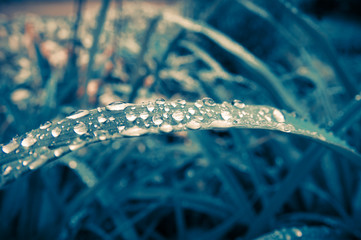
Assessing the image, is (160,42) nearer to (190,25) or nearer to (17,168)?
(190,25)

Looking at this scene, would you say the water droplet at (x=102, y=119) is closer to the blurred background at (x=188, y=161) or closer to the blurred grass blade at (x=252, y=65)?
the blurred background at (x=188, y=161)

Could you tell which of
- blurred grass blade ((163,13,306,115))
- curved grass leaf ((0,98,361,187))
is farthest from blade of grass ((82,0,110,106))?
curved grass leaf ((0,98,361,187))

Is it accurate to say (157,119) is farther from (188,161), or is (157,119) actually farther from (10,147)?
(188,161)

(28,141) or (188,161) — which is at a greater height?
(188,161)

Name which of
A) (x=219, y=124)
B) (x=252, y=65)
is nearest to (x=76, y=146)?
(x=219, y=124)

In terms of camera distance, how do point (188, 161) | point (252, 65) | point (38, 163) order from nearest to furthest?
point (38, 163) < point (252, 65) < point (188, 161)

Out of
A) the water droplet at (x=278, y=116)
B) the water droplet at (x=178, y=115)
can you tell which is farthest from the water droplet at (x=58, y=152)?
the water droplet at (x=278, y=116)

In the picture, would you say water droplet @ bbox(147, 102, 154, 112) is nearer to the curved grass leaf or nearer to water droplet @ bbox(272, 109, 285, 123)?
the curved grass leaf
